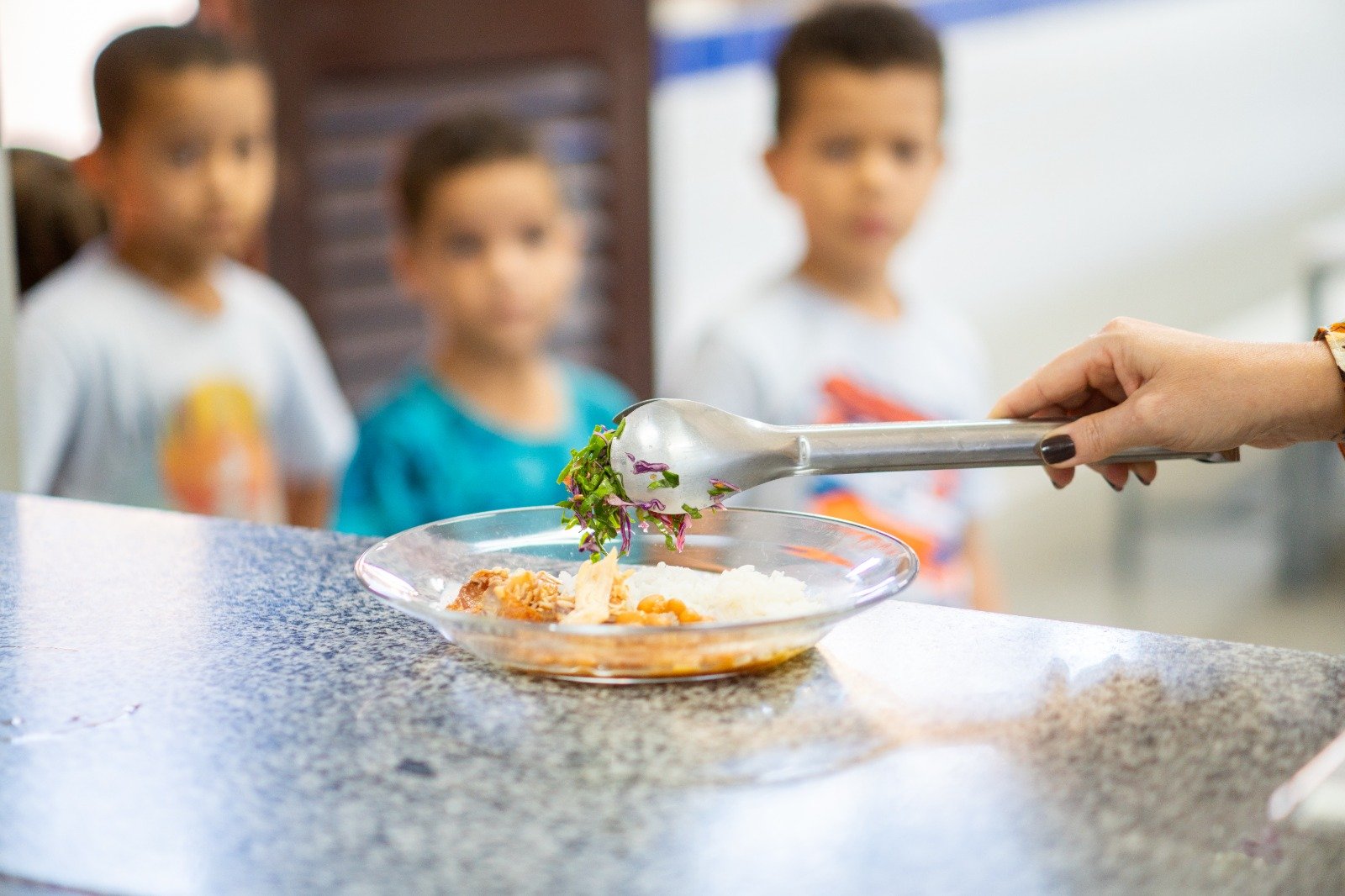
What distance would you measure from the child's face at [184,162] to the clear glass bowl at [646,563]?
1.62 metres

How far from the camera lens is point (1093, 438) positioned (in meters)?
1.00

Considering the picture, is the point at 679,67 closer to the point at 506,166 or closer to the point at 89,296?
the point at 506,166

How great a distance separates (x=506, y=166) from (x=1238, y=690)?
69.5 inches

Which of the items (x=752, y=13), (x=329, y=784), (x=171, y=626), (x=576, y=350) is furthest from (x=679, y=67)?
(x=329, y=784)

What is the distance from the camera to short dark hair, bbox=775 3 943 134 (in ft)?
7.26

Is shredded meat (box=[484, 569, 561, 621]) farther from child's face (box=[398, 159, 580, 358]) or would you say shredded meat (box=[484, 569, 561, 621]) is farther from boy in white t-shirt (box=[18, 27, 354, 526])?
boy in white t-shirt (box=[18, 27, 354, 526])

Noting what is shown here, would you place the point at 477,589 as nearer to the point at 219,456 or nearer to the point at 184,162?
the point at 219,456

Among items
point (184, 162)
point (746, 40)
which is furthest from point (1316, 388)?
point (746, 40)

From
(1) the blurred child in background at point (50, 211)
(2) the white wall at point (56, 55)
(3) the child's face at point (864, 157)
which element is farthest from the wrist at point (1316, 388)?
(2) the white wall at point (56, 55)

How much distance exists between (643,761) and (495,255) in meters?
1.68

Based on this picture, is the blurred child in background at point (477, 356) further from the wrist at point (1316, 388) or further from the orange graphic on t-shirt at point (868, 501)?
the wrist at point (1316, 388)

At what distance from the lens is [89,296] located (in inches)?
94.3

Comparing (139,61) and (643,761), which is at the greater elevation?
(139,61)

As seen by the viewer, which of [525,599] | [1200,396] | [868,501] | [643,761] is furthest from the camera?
[868,501]
